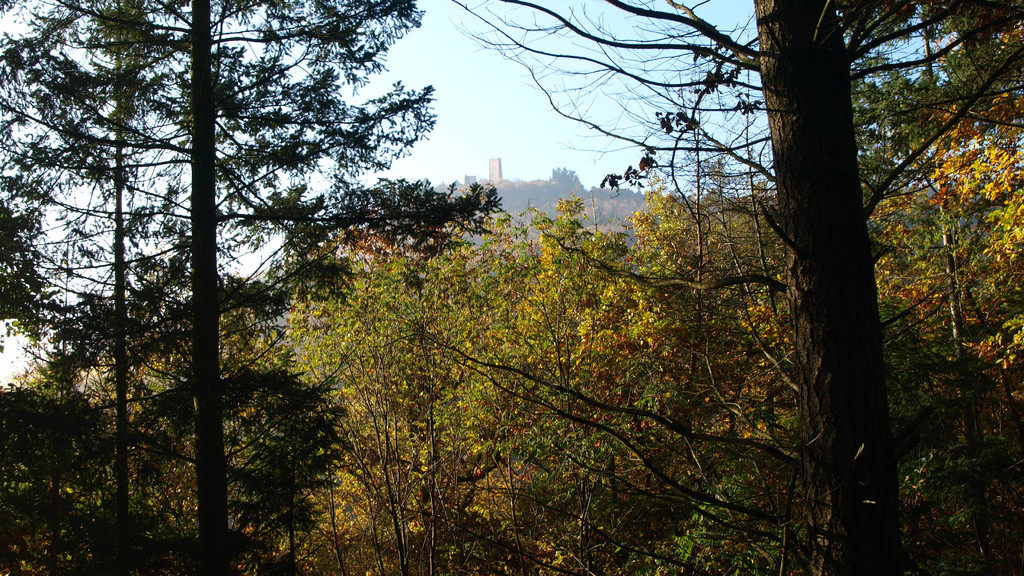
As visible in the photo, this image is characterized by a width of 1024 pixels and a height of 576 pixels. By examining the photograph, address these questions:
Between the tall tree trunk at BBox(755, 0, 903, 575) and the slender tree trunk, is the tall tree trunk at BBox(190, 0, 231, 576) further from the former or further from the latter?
the tall tree trunk at BBox(755, 0, 903, 575)

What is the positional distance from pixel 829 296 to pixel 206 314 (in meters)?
6.03

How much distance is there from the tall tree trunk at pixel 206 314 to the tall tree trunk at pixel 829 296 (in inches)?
230

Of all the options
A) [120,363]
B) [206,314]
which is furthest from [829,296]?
[120,363]

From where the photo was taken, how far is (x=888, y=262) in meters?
11.4

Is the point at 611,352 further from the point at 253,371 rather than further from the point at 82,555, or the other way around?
the point at 82,555

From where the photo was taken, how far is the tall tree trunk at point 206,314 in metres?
6.32

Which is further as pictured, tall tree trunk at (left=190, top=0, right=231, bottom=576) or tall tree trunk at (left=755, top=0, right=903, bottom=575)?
tall tree trunk at (left=190, top=0, right=231, bottom=576)

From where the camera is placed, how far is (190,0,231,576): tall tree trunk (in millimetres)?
6324

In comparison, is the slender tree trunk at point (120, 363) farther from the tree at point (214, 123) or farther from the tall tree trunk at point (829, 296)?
the tall tree trunk at point (829, 296)

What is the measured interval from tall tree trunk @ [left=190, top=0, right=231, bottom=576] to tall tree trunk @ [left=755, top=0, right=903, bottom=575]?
5.85 metres

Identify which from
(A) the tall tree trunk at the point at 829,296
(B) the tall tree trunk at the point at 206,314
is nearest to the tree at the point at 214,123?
(B) the tall tree trunk at the point at 206,314

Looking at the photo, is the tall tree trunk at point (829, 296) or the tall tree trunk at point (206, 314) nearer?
the tall tree trunk at point (829, 296)

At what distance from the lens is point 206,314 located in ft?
21.3

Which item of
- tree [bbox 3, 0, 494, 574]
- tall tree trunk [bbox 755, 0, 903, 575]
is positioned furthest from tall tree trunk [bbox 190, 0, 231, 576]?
tall tree trunk [bbox 755, 0, 903, 575]
